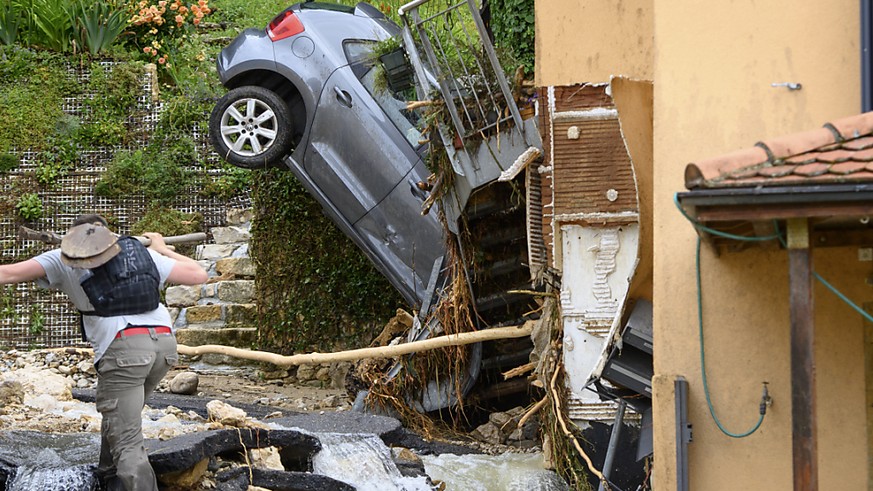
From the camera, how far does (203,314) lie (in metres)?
15.6

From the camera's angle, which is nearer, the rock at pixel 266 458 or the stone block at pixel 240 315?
the rock at pixel 266 458

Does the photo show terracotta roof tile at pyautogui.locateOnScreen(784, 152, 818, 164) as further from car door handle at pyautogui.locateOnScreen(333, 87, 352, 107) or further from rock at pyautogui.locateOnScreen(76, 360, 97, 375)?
rock at pyautogui.locateOnScreen(76, 360, 97, 375)

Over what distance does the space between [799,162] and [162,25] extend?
16755mm

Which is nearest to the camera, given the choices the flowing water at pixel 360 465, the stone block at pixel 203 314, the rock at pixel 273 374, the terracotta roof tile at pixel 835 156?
the terracotta roof tile at pixel 835 156

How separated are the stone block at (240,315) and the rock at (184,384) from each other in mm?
2836

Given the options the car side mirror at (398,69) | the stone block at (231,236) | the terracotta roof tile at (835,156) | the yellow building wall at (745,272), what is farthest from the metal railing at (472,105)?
the stone block at (231,236)

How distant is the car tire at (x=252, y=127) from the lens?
12.8 meters

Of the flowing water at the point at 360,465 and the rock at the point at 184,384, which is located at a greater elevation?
the rock at the point at 184,384

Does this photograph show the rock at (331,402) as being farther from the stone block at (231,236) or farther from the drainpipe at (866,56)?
the drainpipe at (866,56)

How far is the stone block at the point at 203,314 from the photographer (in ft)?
51.0

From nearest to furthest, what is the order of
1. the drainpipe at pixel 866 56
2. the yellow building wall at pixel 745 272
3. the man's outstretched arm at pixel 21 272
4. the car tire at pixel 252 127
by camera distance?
the drainpipe at pixel 866 56, the yellow building wall at pixel 745 272, the man's outstretched arm at pixel 21 272, the car tire at pixel 252 127

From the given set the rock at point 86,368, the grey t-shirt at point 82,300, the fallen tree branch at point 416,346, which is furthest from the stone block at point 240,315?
the grey t-shirt at point 82,300

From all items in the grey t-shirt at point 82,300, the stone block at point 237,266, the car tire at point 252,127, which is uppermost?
the car tire at point 252,127

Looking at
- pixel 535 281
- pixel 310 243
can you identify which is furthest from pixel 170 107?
pixel 535 281
